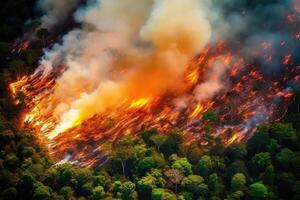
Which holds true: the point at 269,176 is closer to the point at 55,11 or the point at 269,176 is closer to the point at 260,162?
the point at 260,162

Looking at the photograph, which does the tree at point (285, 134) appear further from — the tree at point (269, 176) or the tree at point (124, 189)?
the tree at point (124, 189)

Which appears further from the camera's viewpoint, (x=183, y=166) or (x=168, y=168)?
(x=168, y=168)

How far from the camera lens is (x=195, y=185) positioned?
158 ft

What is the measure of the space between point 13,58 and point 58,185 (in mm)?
16010

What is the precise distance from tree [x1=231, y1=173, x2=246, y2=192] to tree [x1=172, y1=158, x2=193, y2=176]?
3.19m

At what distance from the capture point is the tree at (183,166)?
Result: 162 feet

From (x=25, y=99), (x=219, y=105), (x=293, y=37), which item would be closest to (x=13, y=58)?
(x=25, y=99)

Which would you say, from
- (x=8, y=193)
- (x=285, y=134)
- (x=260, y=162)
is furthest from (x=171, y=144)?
(x=8, y=193)

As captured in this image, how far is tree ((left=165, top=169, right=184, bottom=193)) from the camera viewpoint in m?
48.4

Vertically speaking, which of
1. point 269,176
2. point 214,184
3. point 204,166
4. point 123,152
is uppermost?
point 123,152

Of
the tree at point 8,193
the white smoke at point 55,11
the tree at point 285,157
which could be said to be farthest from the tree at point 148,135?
the white smoke at point 55,11

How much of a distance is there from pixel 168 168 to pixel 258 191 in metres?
6.69

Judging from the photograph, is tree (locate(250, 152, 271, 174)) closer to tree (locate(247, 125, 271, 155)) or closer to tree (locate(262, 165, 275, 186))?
tree (locate(262, 165, 275, 186))

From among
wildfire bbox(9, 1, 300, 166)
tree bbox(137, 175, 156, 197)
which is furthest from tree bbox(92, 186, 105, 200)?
wildfire bbox(9, 1, 300, 166)
